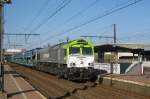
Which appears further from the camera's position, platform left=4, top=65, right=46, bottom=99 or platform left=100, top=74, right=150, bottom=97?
platform left=100, top=74, right=150, bottom=97

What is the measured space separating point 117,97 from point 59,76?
1270cm

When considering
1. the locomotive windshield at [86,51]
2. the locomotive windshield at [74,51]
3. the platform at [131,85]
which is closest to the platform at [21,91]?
the locomotive windshield at [74,51]

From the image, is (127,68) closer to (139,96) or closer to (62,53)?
(62,53)

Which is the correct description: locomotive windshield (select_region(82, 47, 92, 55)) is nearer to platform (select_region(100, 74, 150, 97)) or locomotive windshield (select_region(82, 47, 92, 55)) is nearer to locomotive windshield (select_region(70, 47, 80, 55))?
locomotive windshield (select_region(70, 47, 80, 55))

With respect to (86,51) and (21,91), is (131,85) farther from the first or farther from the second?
(86,51)

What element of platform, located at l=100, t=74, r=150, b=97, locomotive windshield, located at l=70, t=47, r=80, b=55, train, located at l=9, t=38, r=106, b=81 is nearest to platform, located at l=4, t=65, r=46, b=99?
train, located at l=9, t=38, r=106, b=81

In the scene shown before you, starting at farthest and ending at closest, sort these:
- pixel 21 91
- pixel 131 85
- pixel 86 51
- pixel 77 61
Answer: pixel 86 51, pixel 77 61, pixel 131 85, pixel 21 91

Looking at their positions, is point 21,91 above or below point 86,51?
below

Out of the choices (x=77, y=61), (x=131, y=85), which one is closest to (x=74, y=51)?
(x=77, y=61)

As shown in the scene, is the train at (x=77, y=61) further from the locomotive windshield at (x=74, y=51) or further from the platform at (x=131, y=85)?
the platform at (x=131, y=85)

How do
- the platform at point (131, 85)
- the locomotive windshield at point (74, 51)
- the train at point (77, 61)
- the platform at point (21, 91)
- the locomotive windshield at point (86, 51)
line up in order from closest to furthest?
the platform at point (21, 91) < the platform at point (131, 85) < the train at point (77, 61) < the locomotive windshield at point (74, 51) < the locomotive windshield at point (86, 51)

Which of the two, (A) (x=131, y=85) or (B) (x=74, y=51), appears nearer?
(A) (x=131, y=85)

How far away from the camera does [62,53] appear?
27609 mm

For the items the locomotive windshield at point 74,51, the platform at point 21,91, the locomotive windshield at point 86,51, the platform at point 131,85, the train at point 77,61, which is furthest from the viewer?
the locomotive windshield at point 86,51
